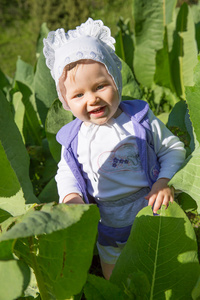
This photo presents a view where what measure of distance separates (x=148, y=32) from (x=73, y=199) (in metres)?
1.21

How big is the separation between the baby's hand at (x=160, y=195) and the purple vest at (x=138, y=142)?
3.3 inches

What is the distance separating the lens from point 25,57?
6234mm

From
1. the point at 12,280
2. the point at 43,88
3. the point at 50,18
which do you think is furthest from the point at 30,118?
the point at 50,18

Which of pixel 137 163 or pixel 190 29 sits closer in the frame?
pixel 137 163

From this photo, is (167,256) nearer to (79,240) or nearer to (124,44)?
(79,240)

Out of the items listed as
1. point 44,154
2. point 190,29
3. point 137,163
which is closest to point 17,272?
point 137,163

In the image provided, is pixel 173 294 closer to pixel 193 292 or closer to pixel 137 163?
pixel 193 292

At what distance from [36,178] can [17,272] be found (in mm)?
1265

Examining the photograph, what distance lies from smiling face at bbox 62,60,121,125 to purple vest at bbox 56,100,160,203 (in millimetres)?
100

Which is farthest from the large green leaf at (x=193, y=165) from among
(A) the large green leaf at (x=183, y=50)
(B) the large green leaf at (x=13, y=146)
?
(A) the large green leaf at (x=183, y=50)

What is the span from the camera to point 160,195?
3.60 ft

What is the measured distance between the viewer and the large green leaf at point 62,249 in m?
0.69

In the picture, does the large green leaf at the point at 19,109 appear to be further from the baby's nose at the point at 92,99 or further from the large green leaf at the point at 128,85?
the baby's nose at the point at 92,99

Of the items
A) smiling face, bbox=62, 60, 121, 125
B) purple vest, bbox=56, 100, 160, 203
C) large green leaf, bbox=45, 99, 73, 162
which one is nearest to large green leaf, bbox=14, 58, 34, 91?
large green leaf, bbox=45, 99, 73, 162
